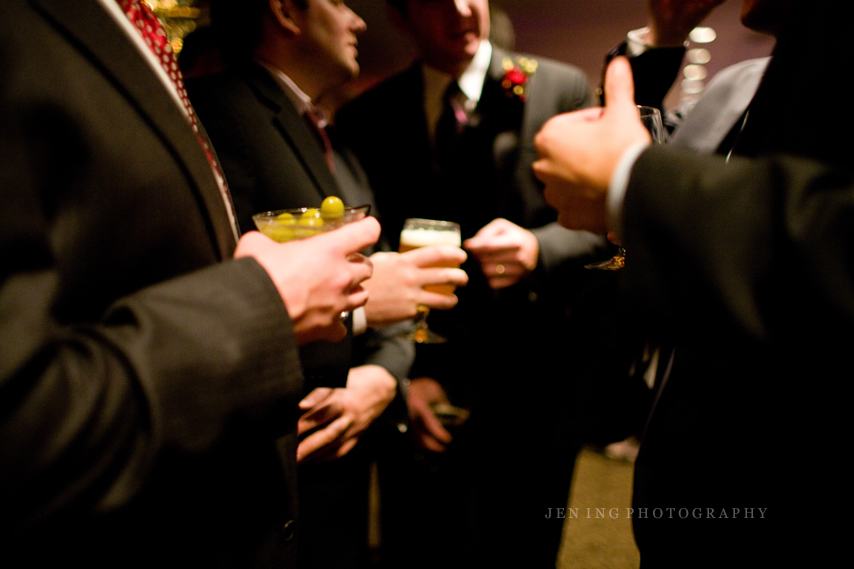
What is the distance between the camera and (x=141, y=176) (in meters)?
0.64

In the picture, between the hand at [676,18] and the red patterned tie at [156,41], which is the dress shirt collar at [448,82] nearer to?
the hand at [676,18]

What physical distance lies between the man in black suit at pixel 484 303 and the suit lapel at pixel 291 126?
2.27 ft

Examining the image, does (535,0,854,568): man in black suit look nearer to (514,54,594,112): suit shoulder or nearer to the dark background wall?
(514,54,594,112): suit shoulder

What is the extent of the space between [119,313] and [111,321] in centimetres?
2

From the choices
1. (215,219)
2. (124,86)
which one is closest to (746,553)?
(215,219)

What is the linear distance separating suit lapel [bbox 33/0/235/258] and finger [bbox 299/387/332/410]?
618mm

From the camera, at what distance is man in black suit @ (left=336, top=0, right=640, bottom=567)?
7.00 feet

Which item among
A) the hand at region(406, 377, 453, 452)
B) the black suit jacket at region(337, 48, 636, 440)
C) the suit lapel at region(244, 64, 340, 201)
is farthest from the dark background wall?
the hand at region(406, 377, 453, 452)

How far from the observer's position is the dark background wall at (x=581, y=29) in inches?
227

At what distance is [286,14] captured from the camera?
162 centimetres

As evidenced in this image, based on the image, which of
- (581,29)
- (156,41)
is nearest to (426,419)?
(156,41)

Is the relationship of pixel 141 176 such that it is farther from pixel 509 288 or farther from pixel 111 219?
pixel 509 288

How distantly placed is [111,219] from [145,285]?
125 mm

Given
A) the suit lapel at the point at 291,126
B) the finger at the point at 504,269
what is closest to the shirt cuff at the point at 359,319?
the suit lapel at the point at 291,126
